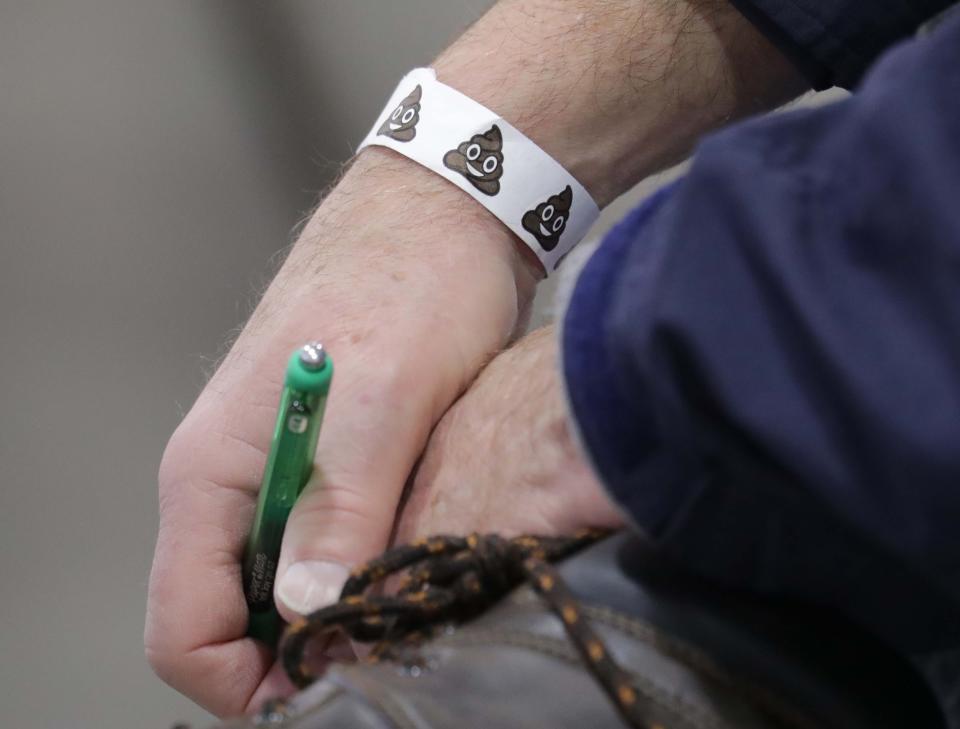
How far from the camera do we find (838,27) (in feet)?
1.89

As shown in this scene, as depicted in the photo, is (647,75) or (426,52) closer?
(647,75)

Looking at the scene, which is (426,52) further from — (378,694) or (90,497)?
(378,694)

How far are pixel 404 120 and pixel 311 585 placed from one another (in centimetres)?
31

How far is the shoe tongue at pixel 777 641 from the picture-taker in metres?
0.32

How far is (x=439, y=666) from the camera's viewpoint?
1.11ft

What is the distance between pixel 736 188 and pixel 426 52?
0.80m

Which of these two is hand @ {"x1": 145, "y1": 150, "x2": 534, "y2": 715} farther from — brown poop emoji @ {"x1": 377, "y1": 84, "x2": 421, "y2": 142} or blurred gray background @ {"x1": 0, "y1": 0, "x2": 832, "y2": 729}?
blurred gray background @ {"x1": 0, "y1": 0, "x2": 832, "y2": 729}

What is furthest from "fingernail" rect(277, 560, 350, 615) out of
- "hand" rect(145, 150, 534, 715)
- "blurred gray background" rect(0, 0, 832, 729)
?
"blurred gray background" rect(0, 0, 832, 729)

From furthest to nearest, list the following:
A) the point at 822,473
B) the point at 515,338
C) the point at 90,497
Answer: the point at 90,497
the point at 515,338
the point at 822,473

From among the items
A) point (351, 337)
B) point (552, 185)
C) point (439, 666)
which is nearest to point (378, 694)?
point (439, 666)

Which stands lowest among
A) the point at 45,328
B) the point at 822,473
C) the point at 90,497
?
the point at 90,497

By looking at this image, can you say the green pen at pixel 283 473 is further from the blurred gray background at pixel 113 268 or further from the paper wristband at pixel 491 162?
the blurred gray background at pixel 113 268

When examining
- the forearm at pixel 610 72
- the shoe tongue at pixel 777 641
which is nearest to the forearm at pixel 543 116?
the forearm at pixel 610 72

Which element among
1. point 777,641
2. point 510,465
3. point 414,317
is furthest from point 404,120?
point 777,641
